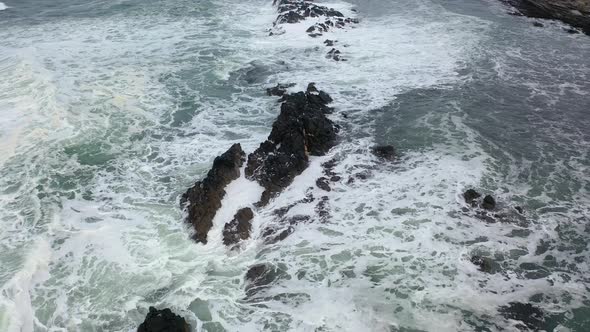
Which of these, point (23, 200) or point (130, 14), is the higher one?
point (130, 14)

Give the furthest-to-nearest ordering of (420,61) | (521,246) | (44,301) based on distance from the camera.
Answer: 1. (420,61)
2. (521,246)
3. (44,301)

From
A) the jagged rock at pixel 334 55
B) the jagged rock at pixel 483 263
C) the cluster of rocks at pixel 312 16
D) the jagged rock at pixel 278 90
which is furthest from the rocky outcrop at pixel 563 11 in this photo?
→ the jagged rock at pixel 483 263

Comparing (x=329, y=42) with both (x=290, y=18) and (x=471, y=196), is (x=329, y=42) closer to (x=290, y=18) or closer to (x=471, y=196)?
(x=290, y=18)

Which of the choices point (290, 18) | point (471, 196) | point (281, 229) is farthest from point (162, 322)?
point (290, 18)

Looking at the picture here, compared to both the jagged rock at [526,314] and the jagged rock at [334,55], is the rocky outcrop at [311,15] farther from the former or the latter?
the jagged rock at [526,314]

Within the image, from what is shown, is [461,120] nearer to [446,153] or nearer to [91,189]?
[446,153]

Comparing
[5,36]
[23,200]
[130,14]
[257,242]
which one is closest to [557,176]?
[257,242]

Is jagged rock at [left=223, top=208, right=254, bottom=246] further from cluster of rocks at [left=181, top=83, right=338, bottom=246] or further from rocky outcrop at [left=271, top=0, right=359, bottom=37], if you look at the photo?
rocky outcrop at [left=271, top=0, right=359, bottom=37]
